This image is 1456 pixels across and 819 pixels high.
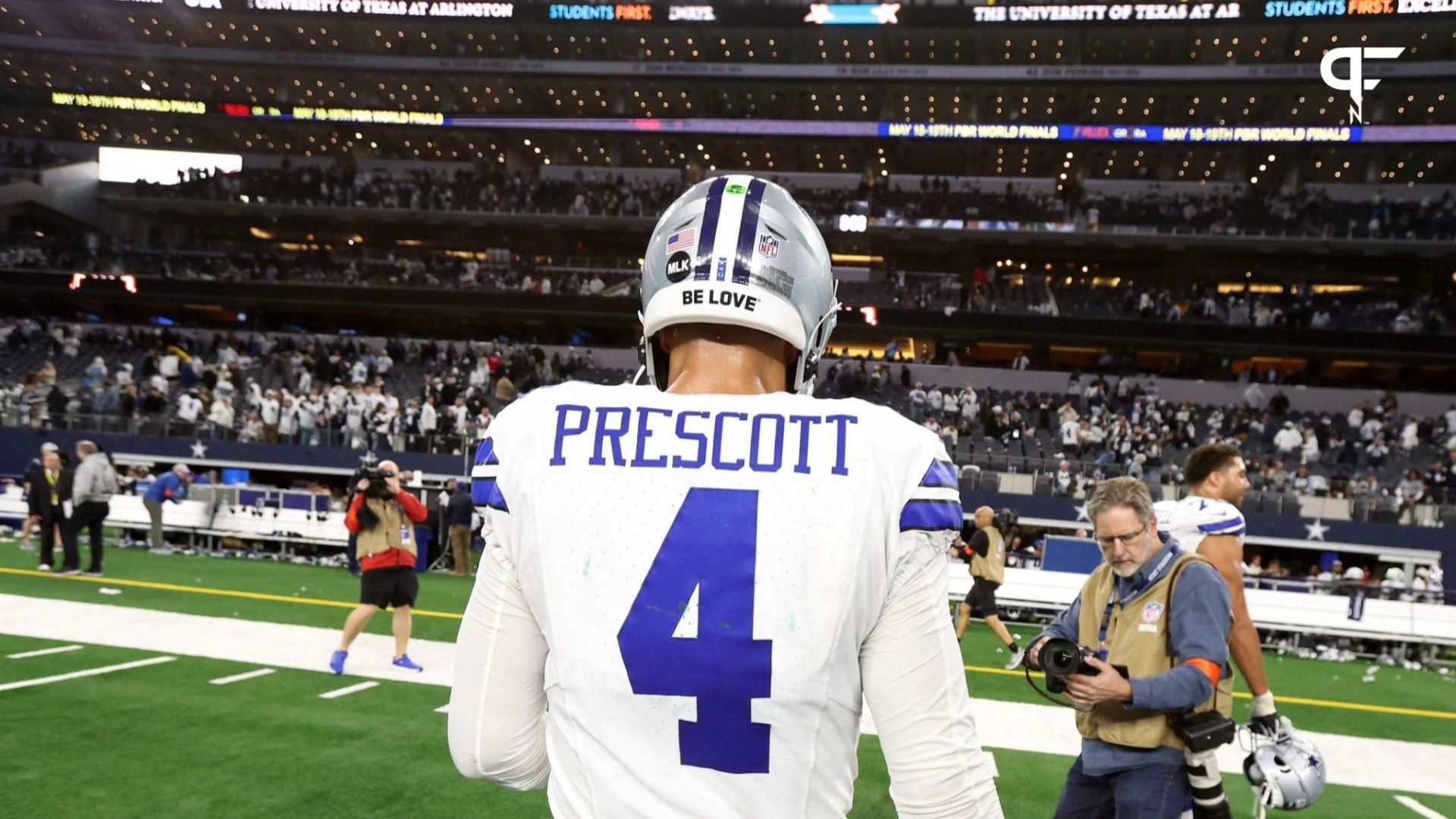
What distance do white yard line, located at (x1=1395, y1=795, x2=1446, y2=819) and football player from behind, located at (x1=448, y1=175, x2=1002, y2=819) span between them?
22.0 feet

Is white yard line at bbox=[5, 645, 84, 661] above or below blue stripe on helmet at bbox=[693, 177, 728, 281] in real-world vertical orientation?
below

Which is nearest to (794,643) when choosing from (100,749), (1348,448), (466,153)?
(100,749)

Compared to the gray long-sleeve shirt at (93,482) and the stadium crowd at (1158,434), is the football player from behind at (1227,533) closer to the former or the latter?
the gray long-sleeve shirt at (93,482)

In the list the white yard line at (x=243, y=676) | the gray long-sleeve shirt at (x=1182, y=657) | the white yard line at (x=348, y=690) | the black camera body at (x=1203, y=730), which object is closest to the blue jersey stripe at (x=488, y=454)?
the gray long-sleeve shirt at (x=1182, y=657)

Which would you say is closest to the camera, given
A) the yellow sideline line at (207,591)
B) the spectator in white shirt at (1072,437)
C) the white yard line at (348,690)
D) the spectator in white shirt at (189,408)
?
the white yard line at (348,690)

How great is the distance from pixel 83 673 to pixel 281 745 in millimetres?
2568

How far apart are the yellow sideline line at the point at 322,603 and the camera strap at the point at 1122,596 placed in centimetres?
646

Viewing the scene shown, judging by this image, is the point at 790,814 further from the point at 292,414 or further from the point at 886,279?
the point at 886,279

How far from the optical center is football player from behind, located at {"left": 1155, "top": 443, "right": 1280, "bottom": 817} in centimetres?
415

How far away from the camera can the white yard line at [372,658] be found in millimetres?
7090

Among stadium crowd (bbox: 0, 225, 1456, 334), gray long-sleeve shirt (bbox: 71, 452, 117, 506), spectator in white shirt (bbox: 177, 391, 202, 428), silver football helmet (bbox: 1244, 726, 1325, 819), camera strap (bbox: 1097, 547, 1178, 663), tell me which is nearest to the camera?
camera strap (bbox: 1097, 547, 1178, 663)

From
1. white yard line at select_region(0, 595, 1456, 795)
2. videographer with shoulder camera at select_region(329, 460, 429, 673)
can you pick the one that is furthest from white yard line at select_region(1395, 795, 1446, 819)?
videographer with shoulder camera at select_region(329, 460, 429, 673)
